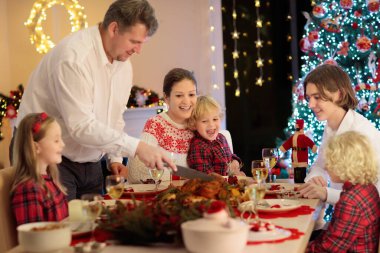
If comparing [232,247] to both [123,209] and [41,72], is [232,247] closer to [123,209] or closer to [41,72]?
[123,209]

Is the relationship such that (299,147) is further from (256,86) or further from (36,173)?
(256,86)

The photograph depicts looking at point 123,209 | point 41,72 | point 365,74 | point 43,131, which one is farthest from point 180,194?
point 365,74

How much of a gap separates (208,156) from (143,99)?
3447 millimetres

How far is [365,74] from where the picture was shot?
617 cm

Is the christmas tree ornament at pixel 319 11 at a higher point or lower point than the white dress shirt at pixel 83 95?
higher

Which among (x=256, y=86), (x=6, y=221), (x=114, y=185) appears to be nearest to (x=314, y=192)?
(x=114, y=185)

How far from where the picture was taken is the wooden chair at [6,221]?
2410 millimetres

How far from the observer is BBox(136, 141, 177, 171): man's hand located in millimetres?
2771

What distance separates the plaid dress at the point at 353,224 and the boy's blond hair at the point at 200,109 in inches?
56.2

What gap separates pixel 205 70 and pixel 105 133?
4.75 m

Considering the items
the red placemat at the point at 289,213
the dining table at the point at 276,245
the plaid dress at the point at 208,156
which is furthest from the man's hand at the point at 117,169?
the dining table at the point at 276,245

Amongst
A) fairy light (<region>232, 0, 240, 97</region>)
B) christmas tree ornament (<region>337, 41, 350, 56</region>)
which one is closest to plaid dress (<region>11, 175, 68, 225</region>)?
christmas tree ornament (<region>337, 41, 350, 56</region>)

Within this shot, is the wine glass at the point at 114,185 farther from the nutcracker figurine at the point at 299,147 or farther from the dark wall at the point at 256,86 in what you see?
the dark wall at the point at 256,86

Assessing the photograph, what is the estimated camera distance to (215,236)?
1.79 metres
